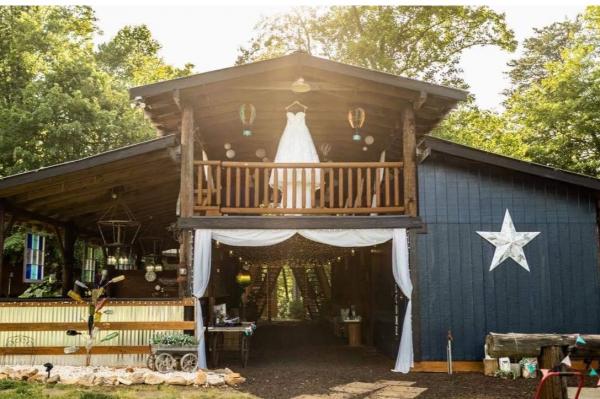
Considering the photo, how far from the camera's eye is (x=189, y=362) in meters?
8.61

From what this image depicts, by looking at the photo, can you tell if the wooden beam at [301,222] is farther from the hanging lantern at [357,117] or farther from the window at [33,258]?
the window at [33,258]

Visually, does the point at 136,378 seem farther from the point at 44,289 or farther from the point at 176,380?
the point at 44,289

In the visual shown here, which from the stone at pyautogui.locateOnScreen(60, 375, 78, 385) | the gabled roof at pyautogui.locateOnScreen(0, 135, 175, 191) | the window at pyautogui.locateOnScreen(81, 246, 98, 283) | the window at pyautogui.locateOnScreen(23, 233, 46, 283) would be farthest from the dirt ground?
the window at pyautogui.locateOnScreen(81, 246, 98, 283)

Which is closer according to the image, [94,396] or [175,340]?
[94,396]

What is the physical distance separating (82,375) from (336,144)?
756 centimetres

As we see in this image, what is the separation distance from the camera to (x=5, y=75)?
20344mm

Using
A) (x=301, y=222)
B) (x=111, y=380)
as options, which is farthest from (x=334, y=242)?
(x=111, y=380)

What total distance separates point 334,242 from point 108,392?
4109mm

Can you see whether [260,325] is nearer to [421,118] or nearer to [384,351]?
[384,351]

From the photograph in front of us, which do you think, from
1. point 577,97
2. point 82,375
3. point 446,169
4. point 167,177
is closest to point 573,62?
point 577,97

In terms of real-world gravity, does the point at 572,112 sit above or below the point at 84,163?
above

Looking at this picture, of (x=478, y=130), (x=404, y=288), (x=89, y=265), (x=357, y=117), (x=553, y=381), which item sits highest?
(x=478, y=130)

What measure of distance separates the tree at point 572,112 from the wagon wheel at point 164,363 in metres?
15.9

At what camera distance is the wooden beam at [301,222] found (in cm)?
955
